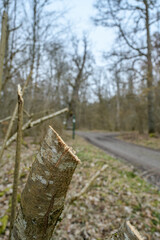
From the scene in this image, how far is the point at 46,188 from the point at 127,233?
34 centimetres

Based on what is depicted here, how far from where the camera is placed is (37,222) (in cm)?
67

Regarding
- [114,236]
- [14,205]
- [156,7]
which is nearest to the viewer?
[114,236]

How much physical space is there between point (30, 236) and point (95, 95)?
3023 cm

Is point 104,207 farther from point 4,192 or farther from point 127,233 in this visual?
point 127,233

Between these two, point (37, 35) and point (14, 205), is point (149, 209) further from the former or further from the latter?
point (37, 35)

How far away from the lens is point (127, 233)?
0.52 metres

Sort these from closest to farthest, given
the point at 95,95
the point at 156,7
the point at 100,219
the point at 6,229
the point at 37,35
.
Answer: the point at 6,229
the point at 100,219
the point at 37,35
the point at 156,7
the point at 95,95

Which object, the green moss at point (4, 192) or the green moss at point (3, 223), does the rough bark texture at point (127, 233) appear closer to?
the green moss at point (3, 223)

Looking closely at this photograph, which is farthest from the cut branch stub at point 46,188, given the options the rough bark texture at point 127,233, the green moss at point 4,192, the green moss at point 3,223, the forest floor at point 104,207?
the green moss at point 4,192

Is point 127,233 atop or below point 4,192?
atop

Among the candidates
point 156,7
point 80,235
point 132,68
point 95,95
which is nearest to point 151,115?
point 132,68

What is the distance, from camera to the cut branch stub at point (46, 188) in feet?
2.05

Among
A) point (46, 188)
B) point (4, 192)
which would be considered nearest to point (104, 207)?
point (4, 192)

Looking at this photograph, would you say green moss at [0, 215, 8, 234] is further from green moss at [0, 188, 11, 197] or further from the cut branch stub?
the cut branch stub
